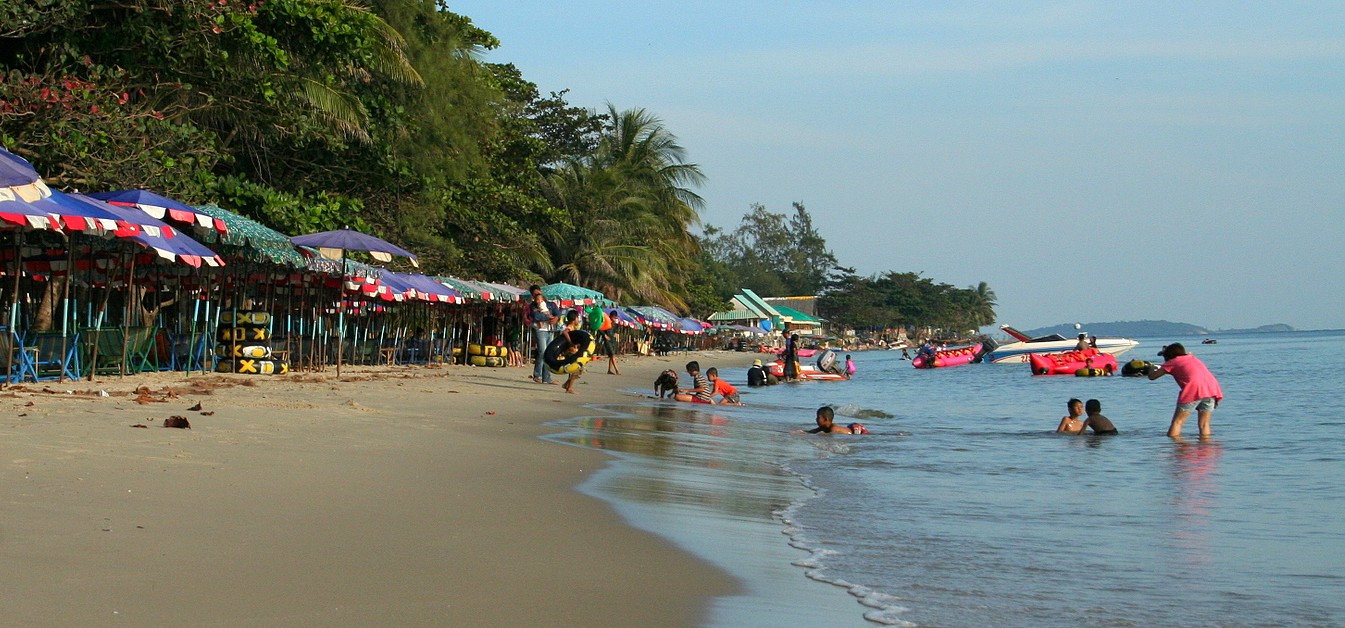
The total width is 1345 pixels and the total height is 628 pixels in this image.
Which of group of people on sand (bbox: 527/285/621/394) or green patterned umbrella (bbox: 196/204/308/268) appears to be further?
group of people on sand (bbox: 527/285/621/394)

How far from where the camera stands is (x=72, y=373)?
11.8 m

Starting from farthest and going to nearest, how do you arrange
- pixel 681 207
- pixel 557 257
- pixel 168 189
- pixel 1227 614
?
pixel 681 207, pixel 557 257, pixel 168 189, pixel 1227 614

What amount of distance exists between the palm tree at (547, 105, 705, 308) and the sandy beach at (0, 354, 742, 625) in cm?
3313

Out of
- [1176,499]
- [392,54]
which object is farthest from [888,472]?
[392,54]

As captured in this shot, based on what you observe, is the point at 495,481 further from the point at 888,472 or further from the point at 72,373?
the point at 72,373

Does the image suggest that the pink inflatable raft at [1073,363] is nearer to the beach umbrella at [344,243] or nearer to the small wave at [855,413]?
the small wave at [855,413]

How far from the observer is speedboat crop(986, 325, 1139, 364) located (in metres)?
44.1

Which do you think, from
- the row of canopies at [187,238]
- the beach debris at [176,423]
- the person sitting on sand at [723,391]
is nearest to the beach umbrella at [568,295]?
the row of canopies at [187,238]

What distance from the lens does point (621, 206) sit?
42000 mm

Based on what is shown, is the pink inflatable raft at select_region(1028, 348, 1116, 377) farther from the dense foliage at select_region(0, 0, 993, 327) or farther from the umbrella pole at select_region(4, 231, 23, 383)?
the umbrella pole at select_region(4, 231, 23, 383)

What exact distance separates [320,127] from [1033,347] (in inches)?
1291

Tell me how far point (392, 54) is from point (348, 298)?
506 centimetres

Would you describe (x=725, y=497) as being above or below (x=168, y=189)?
below

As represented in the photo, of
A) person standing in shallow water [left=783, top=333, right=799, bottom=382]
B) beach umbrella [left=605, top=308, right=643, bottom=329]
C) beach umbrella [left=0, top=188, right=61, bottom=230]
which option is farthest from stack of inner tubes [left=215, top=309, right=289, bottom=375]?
beach umbrella [left=605, top=308, right=643, bottom=329]
